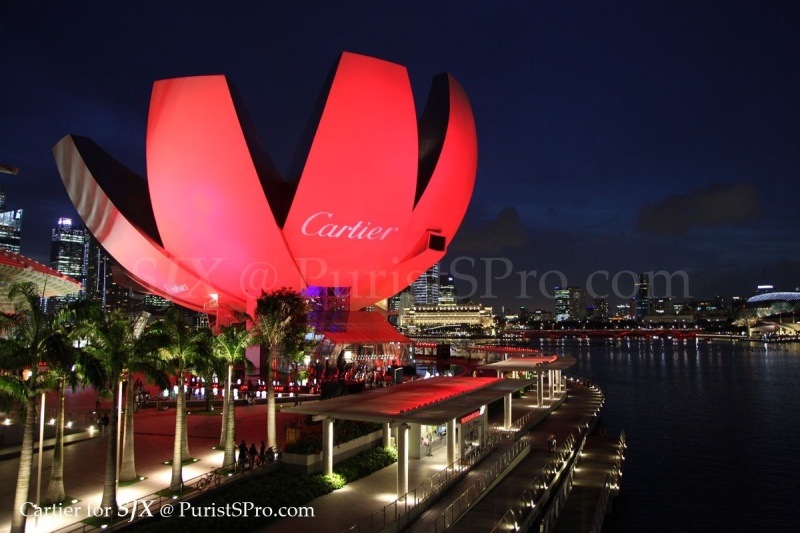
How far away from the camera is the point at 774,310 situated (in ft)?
A: 552

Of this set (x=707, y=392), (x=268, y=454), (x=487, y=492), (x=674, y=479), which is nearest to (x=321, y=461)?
(x=268, y=454)

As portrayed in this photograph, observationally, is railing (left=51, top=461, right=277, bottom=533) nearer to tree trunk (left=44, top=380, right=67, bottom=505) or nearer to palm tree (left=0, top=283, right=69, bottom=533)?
palm tree (left=0, top=283, right=69, bottom=533)

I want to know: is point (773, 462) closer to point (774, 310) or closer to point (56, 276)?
point (56, 276)

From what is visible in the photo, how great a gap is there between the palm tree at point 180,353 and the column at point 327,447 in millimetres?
3298

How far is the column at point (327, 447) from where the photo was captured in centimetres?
1418

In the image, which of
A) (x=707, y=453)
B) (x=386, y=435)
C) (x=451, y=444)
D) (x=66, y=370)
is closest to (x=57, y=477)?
(x=66, y=370)

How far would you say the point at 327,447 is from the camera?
1432 centimetres

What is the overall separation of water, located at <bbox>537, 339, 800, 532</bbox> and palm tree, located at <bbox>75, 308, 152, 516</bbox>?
589 inches

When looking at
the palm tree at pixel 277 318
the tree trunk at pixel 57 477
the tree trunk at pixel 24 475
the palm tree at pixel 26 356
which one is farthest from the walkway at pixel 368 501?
the tree trunk at pixel 57 477

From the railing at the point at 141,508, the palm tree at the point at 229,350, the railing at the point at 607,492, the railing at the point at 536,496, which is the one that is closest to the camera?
the railing at the point at 141,508

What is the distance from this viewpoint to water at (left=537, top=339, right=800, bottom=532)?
63.1 feet

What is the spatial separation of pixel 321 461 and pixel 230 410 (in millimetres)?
2710

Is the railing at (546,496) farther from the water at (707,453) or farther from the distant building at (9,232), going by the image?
the distant building at (9,232)

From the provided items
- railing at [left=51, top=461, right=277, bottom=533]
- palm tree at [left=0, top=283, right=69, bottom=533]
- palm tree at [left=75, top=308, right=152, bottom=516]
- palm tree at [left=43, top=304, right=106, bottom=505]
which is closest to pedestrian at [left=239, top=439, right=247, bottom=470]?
railing at [left=51, top=461, right=277, bottom=533]
